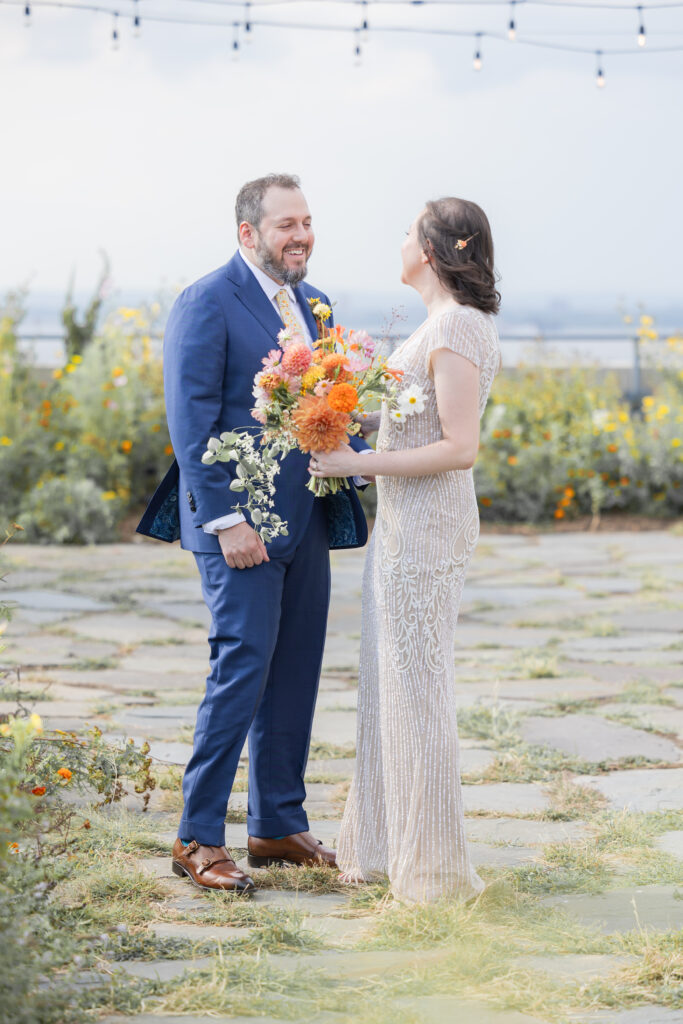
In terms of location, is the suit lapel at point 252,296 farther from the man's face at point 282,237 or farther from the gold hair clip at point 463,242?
the gold hair clip at point 463,242

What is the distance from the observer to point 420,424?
3002 mm

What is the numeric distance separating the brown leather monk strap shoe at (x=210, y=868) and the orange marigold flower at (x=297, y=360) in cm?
119

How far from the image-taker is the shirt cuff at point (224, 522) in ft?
9.93

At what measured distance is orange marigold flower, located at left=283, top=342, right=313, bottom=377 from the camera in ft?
9.27

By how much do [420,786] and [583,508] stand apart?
814cm

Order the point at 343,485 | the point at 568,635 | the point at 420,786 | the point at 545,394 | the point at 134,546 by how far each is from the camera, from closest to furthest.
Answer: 1. the point at 420,786
2. the point at 343,485
3. the point at 568,635
4. the point at 134,546
5. the point at 545,394

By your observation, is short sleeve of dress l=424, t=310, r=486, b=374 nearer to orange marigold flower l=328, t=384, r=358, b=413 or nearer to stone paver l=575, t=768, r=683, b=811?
orange marigold flower l=328, t=384, r=358, b=413

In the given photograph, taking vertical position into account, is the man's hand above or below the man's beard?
below

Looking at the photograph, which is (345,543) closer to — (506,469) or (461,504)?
(461,504)

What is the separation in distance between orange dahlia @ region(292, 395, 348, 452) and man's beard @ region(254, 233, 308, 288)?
484mm

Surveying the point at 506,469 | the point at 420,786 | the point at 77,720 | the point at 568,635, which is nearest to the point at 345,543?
the point at 420,786

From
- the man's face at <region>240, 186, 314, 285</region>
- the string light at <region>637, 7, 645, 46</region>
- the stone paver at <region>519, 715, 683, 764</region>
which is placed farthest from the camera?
the string light at <region>637, 7, 645, 46</region>

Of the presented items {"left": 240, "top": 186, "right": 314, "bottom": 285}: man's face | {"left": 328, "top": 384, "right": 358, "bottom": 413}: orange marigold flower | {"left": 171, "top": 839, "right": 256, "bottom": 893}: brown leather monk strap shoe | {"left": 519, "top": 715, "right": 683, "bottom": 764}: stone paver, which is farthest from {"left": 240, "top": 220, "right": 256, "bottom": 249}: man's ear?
{"left": 519, "top": 715, "right": 683, "bottom": 764}: stone paver

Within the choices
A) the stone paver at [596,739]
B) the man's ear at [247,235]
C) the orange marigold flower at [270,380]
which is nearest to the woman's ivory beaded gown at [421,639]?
the orange marigold flower at [270,380]
